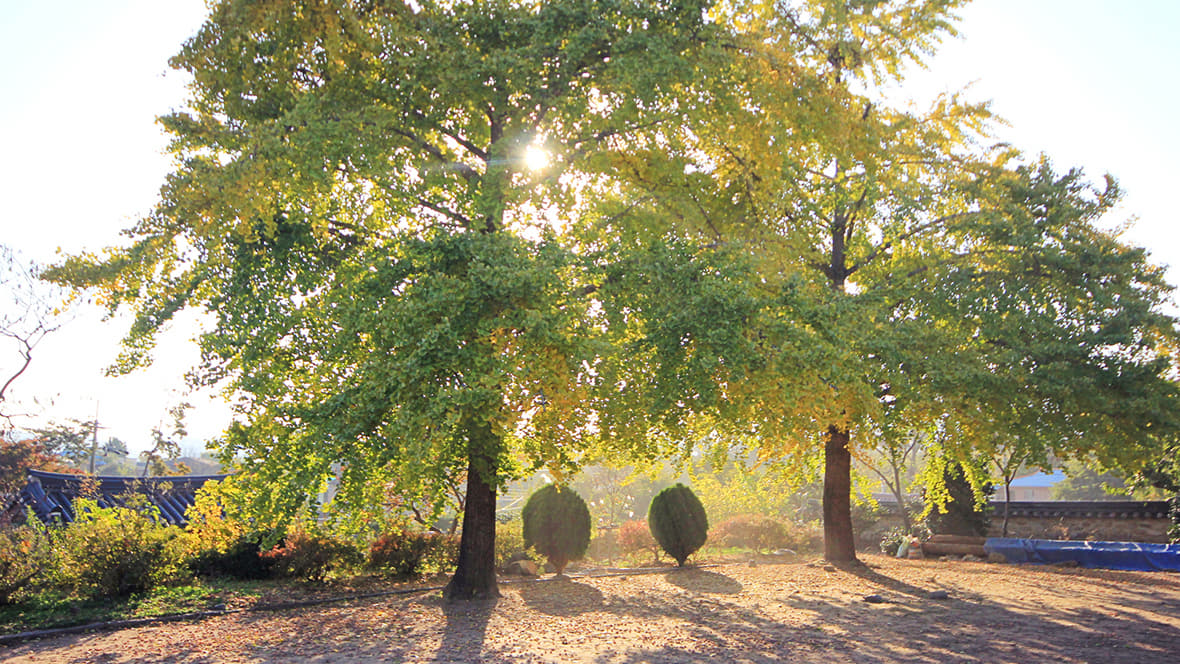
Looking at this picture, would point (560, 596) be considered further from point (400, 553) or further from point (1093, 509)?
point (1093, 509)

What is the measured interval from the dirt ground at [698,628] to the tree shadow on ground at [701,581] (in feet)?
0.30

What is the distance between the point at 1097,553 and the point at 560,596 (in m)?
11.4

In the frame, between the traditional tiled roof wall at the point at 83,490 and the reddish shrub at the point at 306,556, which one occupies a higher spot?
the traditional tiled roof wall at the point at 83,490

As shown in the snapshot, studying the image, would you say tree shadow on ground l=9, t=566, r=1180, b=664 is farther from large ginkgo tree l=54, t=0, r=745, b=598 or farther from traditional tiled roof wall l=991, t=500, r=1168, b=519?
traditional tiled roof wall l=991, t=500, r=1168, b=519

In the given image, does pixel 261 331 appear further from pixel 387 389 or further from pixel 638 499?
pixel 638 499

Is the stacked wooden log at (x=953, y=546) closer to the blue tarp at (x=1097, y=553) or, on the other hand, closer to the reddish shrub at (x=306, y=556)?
the blue tarp at (x=1097, y=553)

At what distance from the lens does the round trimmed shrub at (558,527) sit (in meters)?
14.1

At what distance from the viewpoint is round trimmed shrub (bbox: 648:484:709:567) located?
604 inches

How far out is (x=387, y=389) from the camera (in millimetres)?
8531

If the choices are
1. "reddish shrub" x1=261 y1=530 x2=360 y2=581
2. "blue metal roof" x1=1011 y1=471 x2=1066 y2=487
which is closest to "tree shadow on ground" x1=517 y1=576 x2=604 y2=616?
"reddish shrub" x1=261 y1=530 x2=360 y2=581

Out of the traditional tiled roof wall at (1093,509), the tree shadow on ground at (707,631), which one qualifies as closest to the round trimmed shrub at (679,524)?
the tree shadow on ground at (707,631)

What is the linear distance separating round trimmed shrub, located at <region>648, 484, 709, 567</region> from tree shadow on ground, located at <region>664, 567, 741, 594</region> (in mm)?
432

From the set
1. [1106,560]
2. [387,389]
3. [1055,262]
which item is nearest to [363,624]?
[387,389]

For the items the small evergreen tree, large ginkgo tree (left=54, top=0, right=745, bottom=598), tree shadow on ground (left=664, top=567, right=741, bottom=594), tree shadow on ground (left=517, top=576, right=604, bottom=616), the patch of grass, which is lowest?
the patch of grass
